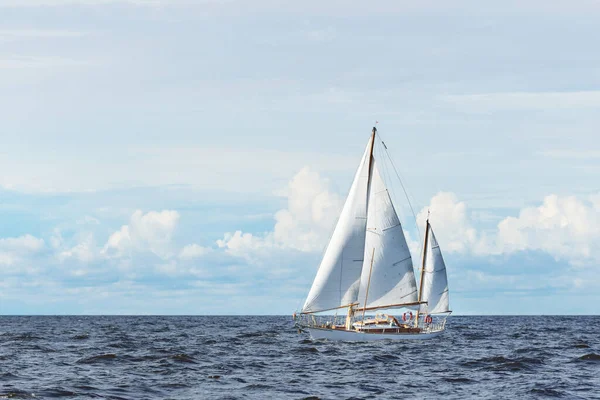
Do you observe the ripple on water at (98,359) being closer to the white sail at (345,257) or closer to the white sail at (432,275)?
the white sail at (345,257)

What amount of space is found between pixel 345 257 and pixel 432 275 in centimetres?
1936

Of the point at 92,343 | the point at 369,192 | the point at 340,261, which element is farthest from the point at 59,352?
the point at 369,192

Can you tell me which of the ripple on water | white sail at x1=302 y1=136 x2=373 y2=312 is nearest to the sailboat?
white sail at x1=302 y1=136 x2=373 y2=312

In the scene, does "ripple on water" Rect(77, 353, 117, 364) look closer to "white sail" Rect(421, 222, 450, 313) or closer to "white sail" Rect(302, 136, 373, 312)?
"white sail" Rect(302, 136, 373, 312)

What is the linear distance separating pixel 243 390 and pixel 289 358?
753 inches

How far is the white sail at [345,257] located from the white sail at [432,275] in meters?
17.1

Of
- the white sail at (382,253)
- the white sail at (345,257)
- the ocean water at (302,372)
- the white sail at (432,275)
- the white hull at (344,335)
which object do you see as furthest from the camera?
the white sail at (432,275)

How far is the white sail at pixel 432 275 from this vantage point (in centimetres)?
8488

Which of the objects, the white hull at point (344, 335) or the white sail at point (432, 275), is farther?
the white sail at point (432, 275)

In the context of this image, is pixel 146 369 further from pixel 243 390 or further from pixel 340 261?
pixel 340 261

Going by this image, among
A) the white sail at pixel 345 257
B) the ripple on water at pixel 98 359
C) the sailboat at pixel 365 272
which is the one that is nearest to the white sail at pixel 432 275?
the sailboat at pixel 365 272

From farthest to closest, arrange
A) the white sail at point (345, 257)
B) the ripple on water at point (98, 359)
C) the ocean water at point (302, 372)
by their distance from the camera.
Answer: the white sail at point (345, 257), the ripple on water at point (98, 359), the ocean water at point (302, 372)

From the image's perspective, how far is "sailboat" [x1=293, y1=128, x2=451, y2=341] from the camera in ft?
226

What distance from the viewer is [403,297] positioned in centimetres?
7494
